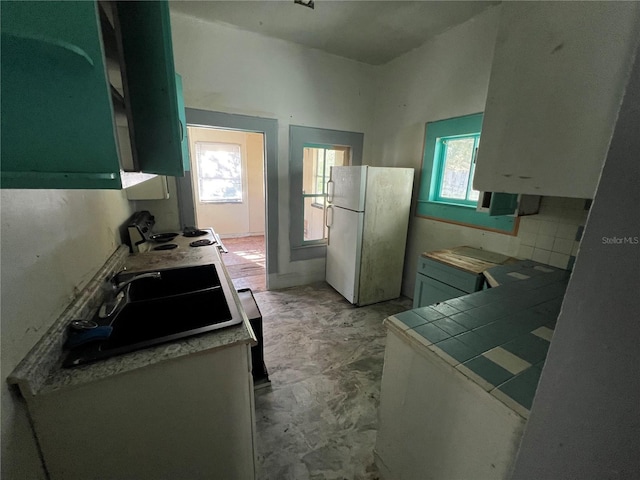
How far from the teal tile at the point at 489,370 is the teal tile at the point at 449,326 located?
0.47ft

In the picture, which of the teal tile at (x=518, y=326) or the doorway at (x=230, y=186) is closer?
the teal tile at (x=518, y=326)

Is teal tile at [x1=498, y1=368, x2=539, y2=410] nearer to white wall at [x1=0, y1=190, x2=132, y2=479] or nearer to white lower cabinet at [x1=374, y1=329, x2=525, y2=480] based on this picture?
white lower cabinet at [x1=374, y1=329, x2=525, y2=480]

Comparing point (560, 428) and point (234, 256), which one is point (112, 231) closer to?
point (560, 428)

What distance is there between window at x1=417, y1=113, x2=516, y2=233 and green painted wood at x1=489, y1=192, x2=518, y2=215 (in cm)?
23

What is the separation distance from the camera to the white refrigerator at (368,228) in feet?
8.48

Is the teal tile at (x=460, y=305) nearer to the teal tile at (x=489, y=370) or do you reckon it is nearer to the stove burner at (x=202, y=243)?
the teal tile at (x=489, y=370)

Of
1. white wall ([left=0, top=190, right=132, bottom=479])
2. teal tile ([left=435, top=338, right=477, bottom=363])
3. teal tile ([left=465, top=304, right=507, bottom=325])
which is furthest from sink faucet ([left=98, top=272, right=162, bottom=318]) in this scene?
teal tile ([left=465, top=304, right=507, bottom=325])

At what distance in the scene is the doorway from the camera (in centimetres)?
499

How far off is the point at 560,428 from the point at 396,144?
296 centimetres

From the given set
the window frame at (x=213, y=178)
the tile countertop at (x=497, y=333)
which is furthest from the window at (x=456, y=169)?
the window frame at (x=213, y=178)

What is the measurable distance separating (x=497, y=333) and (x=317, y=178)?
2803 mm

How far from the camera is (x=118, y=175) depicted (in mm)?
484

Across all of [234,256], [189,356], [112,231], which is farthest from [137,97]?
[234,256]

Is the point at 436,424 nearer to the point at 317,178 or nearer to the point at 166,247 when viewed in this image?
the point at 166,247
